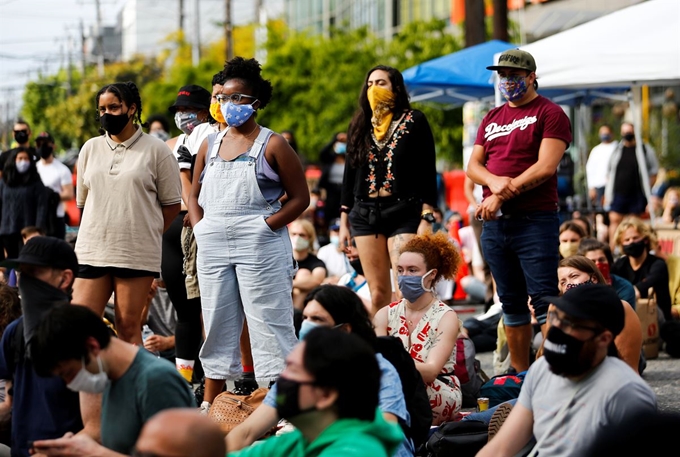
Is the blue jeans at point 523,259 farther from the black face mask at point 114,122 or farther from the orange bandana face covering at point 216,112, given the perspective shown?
the black face mask at point 114,122

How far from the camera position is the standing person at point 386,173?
25.7 ft

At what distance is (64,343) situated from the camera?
4281mm

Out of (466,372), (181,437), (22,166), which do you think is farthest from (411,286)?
(22,166)

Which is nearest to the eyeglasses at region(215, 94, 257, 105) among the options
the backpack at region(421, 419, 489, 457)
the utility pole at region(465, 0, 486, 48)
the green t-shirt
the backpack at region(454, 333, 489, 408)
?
the backpack at region(454, 333, 489, 408)

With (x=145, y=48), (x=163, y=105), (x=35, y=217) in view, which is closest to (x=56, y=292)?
(x=35, y=217)

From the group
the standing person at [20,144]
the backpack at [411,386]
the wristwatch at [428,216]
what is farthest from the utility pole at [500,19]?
the backpack at [411,386]

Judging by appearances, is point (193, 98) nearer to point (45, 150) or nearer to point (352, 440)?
point (352, 440)

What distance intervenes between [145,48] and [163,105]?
57992 millimetres

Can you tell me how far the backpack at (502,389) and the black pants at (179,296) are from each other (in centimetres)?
189

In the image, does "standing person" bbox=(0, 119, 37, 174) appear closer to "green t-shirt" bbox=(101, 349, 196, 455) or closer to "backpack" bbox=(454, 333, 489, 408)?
"backpack" bbox=(454, 333, 489, 408)

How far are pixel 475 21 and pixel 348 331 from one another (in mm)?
15394

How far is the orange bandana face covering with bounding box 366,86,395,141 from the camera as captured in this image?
25.7 feet

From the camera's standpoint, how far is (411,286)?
22.5 feet

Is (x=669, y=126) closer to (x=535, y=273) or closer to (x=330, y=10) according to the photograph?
(x=535, y=273)
